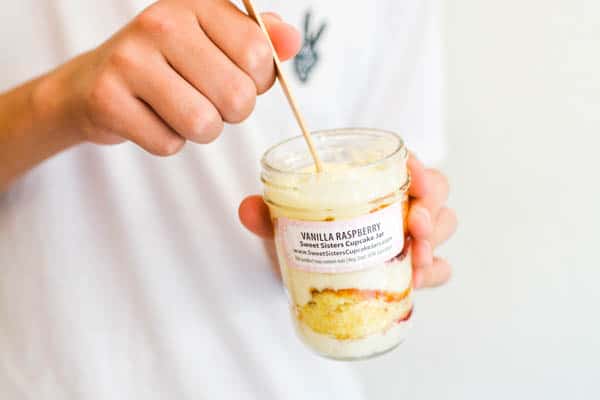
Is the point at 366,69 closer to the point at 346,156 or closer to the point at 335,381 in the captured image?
the point at 346,156

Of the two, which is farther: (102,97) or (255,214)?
(255,214)

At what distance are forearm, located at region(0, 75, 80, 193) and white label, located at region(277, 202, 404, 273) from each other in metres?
0.20

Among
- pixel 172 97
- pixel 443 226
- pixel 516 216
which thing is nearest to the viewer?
pixel 172 97

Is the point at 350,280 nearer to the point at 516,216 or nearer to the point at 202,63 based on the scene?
the point at 202,63

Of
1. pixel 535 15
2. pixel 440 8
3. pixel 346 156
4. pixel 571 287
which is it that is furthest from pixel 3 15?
pixel 571 287

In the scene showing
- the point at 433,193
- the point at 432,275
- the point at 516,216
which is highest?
the point at 433,193

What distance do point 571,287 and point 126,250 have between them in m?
0.82

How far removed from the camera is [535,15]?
0.93 m

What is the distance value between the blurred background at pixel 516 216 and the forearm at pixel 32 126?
68 centimetres

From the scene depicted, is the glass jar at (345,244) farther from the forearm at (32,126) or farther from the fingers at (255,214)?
the forearm at (32,126)

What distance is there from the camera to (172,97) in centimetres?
42

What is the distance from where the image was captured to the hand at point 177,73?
42 centimetres

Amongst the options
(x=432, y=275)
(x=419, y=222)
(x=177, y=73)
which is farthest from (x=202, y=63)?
(x=432, y=275)

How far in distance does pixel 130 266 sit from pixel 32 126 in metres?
0.20
